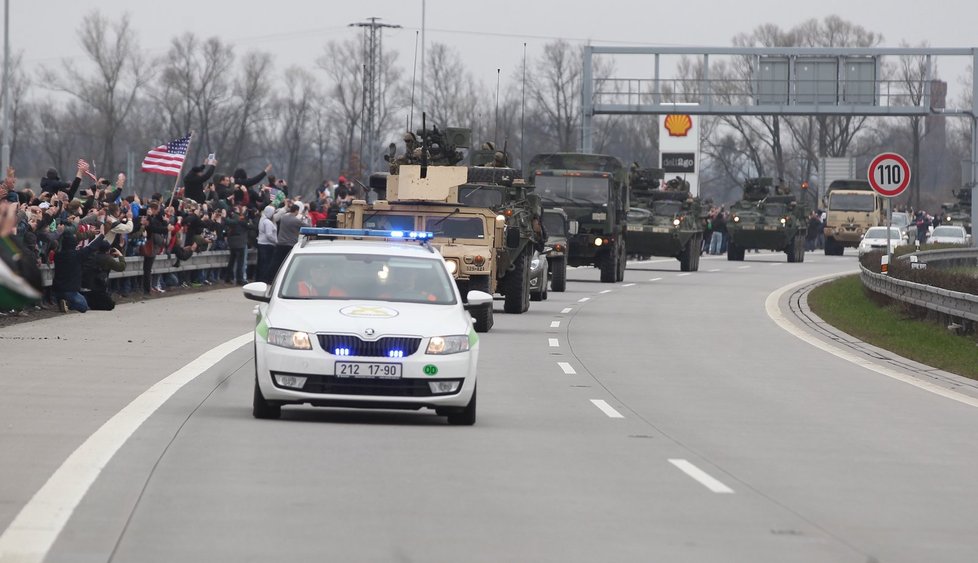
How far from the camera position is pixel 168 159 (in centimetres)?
3738

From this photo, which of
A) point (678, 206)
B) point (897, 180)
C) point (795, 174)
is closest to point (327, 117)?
point (795, 174)

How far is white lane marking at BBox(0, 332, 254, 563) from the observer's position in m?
8.34

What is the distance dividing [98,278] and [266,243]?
796cm

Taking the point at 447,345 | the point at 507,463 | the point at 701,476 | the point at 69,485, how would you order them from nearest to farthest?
1. the point at 69,485
2. the point at 701,476
3. the point at 507,463
4. the point at 447,345

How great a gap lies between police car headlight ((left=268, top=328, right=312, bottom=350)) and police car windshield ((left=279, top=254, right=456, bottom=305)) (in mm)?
825

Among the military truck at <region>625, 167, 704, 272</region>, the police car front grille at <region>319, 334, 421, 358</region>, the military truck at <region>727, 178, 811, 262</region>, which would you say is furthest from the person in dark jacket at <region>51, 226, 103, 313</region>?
the military truck at <region>727, 178, 811, 262</region>

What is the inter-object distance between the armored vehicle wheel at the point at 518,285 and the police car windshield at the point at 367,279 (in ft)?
47.4

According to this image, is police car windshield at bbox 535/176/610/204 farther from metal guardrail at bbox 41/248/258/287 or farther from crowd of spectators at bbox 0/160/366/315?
metal guardrail at bbox 41/248/258/287

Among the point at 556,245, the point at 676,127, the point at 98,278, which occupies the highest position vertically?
the point at 676,127

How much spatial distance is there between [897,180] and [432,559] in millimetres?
26737

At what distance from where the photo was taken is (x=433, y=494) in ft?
33.7

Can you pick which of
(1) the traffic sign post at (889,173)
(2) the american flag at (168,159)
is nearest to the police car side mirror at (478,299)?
(1) the traffic sign post at (889,173)

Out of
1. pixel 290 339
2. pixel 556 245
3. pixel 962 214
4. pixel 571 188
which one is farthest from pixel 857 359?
pixel 962 214

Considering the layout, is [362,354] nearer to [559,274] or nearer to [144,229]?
[144,229]
